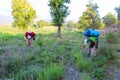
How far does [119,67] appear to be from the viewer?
1027 cm

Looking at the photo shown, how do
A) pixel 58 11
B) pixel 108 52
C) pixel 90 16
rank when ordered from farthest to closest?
pixel 90 16, pixel 58 11, pixel 108 52

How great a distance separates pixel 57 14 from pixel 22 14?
1889cm

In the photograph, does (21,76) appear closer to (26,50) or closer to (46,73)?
(46,73)

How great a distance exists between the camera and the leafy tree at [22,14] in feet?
139

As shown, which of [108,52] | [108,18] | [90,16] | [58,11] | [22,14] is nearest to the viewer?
[108,52]

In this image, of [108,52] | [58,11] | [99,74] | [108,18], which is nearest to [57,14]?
[58,11]

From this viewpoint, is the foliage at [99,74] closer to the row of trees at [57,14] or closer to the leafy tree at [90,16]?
the row of trees at [57,14]

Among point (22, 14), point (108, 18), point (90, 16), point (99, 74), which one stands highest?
point (22, 14)

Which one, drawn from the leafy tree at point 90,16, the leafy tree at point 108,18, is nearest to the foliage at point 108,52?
the leafy tree at point 90,16

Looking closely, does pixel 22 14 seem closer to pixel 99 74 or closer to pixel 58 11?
pixel 58 11

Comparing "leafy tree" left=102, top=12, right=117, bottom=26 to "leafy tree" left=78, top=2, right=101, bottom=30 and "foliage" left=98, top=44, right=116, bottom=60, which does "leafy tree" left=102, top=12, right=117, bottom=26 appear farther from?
"foliage" left=98, top=44, right=116, bottom=60

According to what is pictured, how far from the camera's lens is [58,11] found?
24328 millimetres

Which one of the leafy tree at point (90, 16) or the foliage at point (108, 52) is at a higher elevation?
the leafy tree at point (90, 16)

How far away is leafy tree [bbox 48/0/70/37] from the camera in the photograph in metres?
24.2
